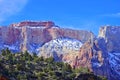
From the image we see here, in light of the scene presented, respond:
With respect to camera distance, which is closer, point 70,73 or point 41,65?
point 70,73

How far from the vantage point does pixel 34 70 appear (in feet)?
217

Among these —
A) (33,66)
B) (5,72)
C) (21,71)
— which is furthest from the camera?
(33,66)

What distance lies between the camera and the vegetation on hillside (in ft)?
200

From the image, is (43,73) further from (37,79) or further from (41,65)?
(41,65)

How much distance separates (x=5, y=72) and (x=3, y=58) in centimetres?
1011

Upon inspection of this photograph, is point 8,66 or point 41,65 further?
point 41,65

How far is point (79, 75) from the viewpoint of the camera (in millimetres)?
62281

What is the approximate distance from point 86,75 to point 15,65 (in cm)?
899

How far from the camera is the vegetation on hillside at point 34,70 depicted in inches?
2399

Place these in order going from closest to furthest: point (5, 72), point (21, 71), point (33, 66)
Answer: point (5, 72) < point (21, 71) < point (33, 66)

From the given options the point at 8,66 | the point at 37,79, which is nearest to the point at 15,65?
the point at 8,66

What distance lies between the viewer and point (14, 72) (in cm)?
6194

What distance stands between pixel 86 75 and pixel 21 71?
7511 millimetres

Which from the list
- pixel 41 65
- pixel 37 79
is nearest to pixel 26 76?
pixel 37 79
